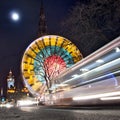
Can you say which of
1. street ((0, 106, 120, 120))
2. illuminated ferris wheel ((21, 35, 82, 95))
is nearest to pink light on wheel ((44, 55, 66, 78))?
illuminated ferris wheel ((21, 35, 82, 95))

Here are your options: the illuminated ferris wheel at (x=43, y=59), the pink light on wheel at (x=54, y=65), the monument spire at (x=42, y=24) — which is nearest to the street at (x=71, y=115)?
the pink light on wheel at (x=54, y=65)

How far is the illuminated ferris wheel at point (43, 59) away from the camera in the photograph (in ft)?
184

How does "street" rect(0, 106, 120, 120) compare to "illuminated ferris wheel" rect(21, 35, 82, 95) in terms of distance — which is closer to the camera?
"street" rect(0, 106, 120, 120)

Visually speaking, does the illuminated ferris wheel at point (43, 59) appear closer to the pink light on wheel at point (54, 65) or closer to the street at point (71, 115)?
the pink light on wheel at point (54, 65)

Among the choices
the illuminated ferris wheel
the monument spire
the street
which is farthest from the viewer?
the monument spire

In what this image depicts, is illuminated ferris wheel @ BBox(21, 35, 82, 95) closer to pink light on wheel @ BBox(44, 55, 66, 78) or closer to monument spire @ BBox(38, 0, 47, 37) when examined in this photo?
pink light on wheel @ BBox(44, 55, 66, 78)

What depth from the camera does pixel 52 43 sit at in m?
64.6

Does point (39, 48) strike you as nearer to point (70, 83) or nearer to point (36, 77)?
point (36, 77)

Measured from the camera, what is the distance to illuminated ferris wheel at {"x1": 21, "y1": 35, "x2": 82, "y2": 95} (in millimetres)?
56062

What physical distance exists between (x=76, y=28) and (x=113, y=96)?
5466 millimetres

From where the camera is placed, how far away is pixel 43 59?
58.4 meters

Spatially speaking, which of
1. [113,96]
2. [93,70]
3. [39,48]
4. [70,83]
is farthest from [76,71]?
[39,48]

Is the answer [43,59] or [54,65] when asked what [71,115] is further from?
[43,59]

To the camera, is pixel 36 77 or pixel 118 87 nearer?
pixel 118 87
